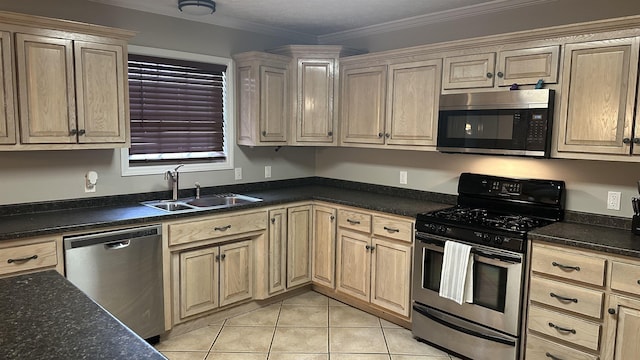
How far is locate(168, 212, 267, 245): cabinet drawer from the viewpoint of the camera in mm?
3131

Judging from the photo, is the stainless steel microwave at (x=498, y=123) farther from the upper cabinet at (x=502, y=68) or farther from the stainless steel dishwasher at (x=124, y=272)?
the stainless steel dishwasher at (x=124, y=272)

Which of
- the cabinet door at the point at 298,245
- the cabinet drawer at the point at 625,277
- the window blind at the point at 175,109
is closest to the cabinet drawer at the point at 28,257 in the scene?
the window blind at the point at 175,109

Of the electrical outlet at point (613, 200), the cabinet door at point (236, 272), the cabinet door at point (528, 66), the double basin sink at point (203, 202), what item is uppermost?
the cabinet door at point (528, 66)

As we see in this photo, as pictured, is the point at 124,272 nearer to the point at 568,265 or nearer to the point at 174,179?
the point at 174,179

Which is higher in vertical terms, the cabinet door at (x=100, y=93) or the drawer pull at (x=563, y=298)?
the cabinet door at (x=100, y=93)

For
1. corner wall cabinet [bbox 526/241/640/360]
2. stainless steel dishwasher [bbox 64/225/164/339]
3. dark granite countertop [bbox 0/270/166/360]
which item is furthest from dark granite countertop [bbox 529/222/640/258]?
stainless steel dishwasher [bbox 64/225/164/339]

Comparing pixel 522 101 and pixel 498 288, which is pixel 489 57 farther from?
pixel 498 288

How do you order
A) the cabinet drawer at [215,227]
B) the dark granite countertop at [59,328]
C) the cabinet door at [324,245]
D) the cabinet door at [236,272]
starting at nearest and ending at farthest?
1. the dark granite countertop at [59,328]
2. the cabinet drawer at [215,227]
3. the cabinet door at [236,272]
4. the cabinet door at [324,245]

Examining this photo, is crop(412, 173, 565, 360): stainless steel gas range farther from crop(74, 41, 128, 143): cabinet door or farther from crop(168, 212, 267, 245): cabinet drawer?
crop(74, 41, 128, 143): cabinet door

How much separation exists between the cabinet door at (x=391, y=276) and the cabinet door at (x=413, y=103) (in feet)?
2.75

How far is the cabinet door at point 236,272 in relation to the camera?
11.4 feet

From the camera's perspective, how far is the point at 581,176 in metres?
2.99

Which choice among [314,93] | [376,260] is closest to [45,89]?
[314,93]

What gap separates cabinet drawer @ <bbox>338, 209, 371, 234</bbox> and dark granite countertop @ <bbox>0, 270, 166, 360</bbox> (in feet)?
7.50
